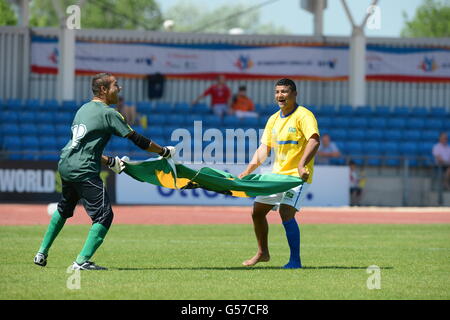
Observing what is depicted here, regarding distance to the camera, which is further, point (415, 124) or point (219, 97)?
point (415, 124)

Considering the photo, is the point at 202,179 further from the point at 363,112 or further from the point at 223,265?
the point at 363,112

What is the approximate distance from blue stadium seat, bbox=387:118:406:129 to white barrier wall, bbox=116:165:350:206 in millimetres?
5953

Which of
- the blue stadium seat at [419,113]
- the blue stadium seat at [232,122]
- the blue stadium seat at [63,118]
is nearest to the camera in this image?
the blue stadium seat at [63,118]

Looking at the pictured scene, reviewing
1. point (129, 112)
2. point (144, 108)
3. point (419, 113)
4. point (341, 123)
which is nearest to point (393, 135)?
point (341, 123)

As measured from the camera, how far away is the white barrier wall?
973 inches

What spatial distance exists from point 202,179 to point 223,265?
1.11 m

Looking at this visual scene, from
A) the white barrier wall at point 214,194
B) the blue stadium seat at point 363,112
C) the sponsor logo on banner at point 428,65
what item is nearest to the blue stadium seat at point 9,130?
the white barrier wall at point 214,194

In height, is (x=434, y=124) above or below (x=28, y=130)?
above

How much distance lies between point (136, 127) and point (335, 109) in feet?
24.8

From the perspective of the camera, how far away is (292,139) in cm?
1065

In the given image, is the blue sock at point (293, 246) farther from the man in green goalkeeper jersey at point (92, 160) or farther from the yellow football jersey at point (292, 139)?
the man in green goalkeeper jersey at point (92, 160)

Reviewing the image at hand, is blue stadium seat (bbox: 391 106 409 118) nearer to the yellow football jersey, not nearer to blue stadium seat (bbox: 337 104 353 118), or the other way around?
blue stadium seat (bbox: 337 104 353 118)

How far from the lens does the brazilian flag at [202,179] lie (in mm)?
10531

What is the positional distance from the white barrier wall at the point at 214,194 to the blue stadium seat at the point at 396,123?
5.95 meters
